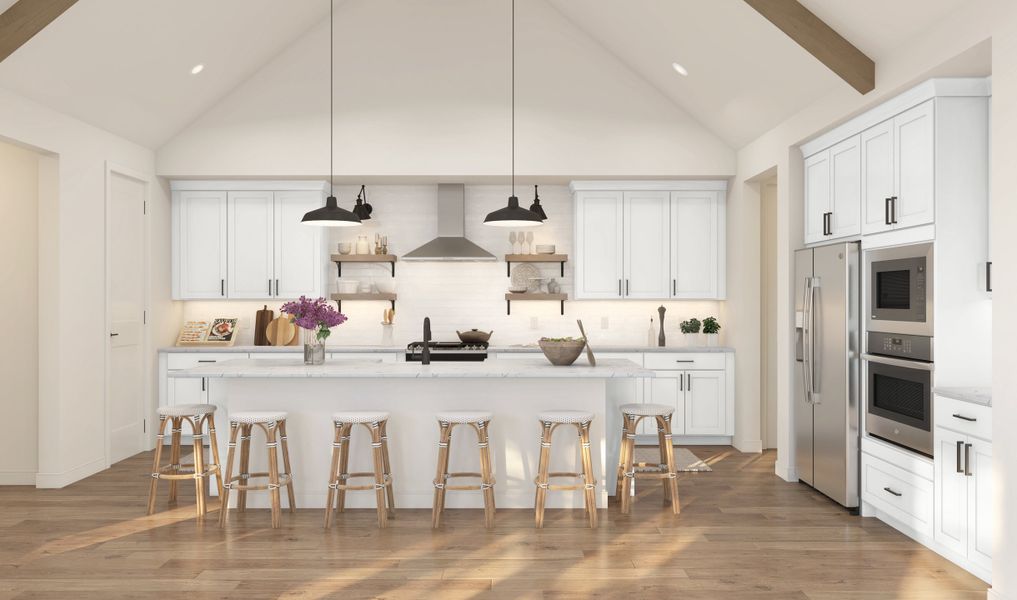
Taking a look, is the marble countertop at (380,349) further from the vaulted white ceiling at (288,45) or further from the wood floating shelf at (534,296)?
the vaulted white ceiling at (288,45)

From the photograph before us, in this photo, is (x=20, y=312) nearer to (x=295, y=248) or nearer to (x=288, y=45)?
(x=295, y=248)

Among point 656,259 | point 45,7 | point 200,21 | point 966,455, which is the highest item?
point 200,21

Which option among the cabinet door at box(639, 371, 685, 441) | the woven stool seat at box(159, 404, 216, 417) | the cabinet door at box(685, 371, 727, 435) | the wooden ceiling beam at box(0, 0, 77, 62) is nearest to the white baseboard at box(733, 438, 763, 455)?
the cabinet door at box(685, 371, 727, 435)

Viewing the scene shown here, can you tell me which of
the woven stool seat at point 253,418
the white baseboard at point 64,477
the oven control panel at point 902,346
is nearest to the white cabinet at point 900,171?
the oven control panel at point 902,346

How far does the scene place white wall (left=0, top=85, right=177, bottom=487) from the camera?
521 centimetres

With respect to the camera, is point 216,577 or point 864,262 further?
point 864,262

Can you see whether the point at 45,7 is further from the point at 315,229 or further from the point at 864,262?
the point at 864,262

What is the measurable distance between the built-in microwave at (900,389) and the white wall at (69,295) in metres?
5.56

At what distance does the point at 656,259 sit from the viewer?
6910 millimetres

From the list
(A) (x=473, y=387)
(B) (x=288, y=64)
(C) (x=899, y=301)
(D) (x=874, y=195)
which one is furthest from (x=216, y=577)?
(B) (x=288, y=64)

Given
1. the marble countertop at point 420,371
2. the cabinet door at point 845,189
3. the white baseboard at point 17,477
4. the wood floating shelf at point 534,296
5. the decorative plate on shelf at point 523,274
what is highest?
the cabinet door at point 845,189

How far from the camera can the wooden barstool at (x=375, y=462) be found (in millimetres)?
4234

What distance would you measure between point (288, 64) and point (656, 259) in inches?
154

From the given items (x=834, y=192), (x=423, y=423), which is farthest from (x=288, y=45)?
(x=834, y=192)
